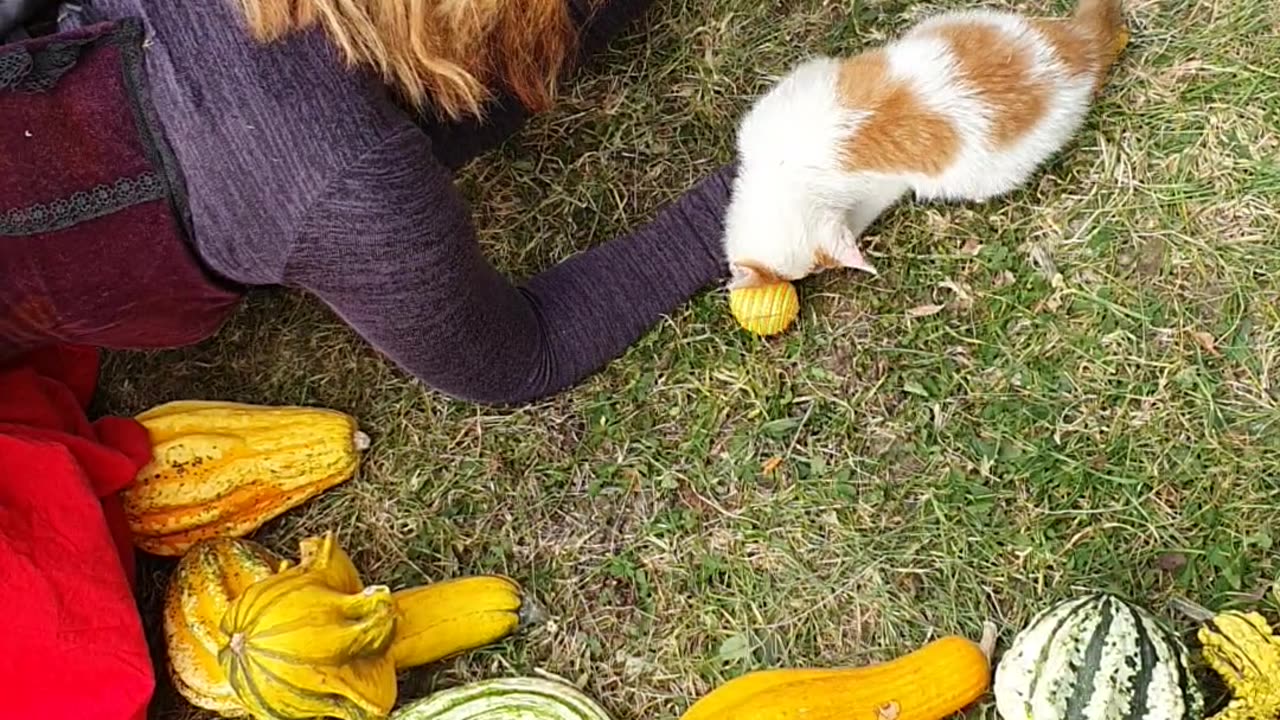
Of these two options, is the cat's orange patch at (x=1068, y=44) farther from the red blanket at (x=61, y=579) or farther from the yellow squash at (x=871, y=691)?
the red blanket at (x=61, y=579)

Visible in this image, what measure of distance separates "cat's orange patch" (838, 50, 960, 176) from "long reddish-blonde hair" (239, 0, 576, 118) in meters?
0.46

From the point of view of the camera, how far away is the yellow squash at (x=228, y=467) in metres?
1.94

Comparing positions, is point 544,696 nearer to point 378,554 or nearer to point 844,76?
point 378,554

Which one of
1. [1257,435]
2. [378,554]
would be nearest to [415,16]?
[378,554]

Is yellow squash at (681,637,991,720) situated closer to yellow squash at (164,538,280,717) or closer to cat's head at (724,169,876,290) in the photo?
cat's head at (724,169,876,290)

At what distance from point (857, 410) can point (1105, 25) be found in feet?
2.26

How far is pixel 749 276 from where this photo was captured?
1871mm

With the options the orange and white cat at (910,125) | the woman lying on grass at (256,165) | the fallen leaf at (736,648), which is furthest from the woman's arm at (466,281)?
the fallen leaf at (736,648)

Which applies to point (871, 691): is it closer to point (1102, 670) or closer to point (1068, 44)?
point (1102, 670)

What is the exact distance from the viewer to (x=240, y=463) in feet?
6.39

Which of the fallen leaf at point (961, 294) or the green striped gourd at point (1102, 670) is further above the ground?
the fallen leaf at point (961, 294)

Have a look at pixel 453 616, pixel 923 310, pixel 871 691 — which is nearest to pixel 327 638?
pixel 453 616

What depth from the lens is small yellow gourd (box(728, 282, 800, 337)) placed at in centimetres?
193

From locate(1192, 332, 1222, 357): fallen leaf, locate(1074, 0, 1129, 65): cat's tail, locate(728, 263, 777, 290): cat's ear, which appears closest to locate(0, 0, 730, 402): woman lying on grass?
locate(728, 263, 777, 290): cat's ear
